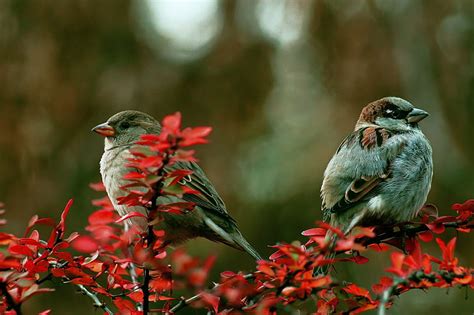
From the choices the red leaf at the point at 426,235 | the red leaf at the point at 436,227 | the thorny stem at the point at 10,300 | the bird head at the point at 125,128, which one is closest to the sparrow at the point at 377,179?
the red leaf at the point at 426,235

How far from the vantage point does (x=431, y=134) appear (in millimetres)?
6312

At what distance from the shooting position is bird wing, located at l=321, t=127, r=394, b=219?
137 inches

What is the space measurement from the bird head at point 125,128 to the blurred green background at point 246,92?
184 centimetres

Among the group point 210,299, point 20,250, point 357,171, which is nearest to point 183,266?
point 210,299

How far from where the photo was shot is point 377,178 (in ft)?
11.6

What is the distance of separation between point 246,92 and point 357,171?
11.5ft

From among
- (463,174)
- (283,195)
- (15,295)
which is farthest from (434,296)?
(15,295)

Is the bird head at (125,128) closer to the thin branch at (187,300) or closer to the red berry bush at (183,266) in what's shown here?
the red berry bush at (183,266)

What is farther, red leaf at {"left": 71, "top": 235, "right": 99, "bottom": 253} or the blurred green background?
the blurred green background

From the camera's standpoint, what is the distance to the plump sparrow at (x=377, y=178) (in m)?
3.45

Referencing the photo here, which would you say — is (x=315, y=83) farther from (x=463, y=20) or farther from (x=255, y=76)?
(x=463, y=20)

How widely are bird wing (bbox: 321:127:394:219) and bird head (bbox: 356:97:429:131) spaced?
0.19 metres

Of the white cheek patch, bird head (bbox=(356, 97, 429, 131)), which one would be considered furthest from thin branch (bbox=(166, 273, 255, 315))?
bird head (bbox=(356, 97, 429, 131))

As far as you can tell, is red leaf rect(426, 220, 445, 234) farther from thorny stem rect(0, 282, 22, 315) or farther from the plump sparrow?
thorny stem rect(0, 282, 22, 315)
